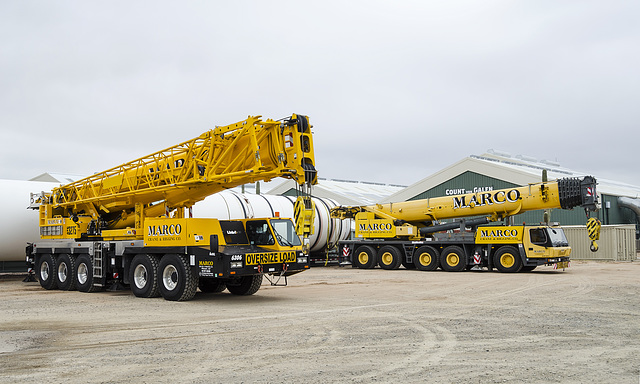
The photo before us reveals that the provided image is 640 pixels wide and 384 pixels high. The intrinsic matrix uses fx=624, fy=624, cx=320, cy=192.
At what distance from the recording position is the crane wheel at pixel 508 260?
2412 cm

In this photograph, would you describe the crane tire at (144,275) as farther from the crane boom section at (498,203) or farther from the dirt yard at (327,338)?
the crane boom section at (498,203)

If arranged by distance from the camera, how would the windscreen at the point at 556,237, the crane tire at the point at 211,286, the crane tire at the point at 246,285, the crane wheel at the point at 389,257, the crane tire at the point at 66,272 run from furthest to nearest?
the crane wheel at the point at 389,257, the windscreen at the point at 556,237, the crane tire at the point at 66,272, the crane tire at the point at 211,286, the crane tire at the point at 246,285

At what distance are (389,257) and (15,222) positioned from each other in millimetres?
15344

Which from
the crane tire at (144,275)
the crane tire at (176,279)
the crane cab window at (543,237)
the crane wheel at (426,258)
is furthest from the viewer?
the crane wheel at (426,258)

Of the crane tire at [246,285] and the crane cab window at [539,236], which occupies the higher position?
the crane cab window at [539,236]

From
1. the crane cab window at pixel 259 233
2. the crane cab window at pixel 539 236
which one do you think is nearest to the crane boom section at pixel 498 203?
the crane cab window at pixel 539 236

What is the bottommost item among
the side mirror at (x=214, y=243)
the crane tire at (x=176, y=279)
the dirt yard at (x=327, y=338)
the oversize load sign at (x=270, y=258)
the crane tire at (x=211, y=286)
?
the dirt yard at (x=327, y=338)

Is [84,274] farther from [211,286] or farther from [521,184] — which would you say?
[521,184]

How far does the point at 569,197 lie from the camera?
2270 centimetres

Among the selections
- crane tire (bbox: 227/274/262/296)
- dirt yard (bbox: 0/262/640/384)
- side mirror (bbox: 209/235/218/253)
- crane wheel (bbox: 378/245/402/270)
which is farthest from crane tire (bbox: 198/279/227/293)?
crane wheel (bbox: 378/245/402/270)

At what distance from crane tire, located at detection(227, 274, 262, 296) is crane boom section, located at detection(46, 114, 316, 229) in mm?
2418

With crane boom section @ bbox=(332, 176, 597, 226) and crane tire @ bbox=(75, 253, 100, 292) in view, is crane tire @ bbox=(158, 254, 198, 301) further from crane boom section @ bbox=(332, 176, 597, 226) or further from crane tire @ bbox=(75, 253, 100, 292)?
crane boom section @ bbox=(332, 176, 597, 226)

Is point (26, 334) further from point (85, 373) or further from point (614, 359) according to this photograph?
point (614, 359)

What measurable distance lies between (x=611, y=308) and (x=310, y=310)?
6220 mm
